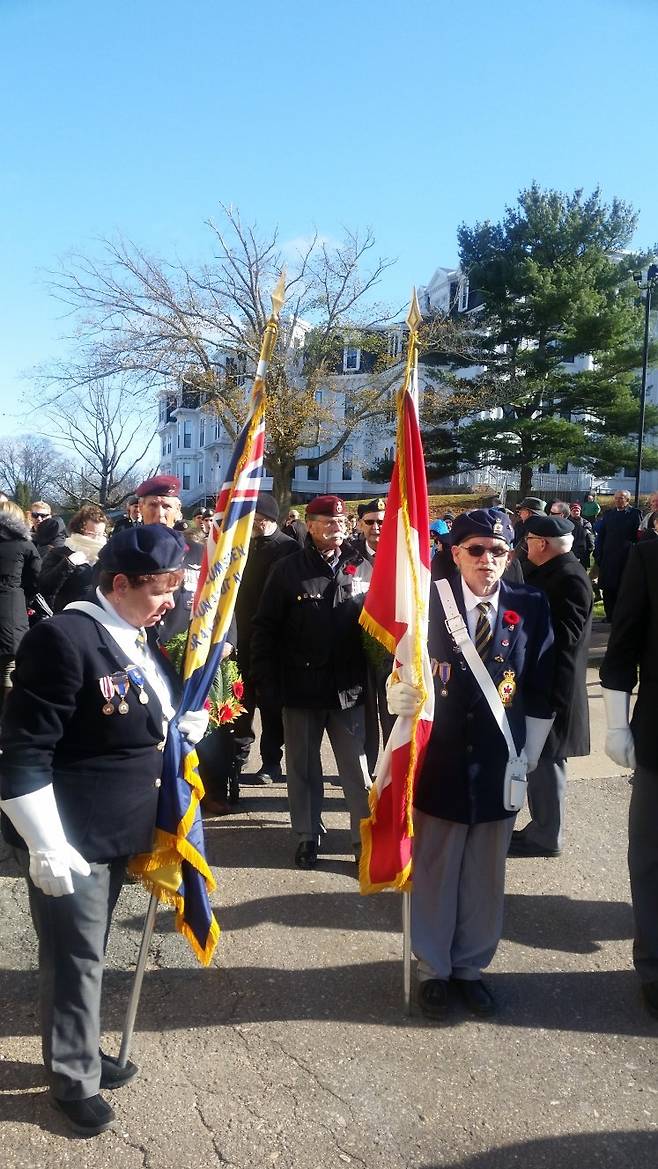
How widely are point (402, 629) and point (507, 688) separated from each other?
520 millimetres

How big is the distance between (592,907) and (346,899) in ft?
4.33

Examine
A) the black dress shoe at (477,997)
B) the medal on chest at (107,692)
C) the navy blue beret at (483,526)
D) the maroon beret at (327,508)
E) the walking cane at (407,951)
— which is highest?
Result: the maroon beret at (327,508)

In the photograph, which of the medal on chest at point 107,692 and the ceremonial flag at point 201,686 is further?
the ceremonial flag at point 201,686

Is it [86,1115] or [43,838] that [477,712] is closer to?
[43,838]

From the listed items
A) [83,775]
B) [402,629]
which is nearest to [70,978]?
[83,775]

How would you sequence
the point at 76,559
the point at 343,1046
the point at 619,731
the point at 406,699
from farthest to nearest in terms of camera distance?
Answer: 1. the point at 76,559
2. the point at 619,731
3. the point at 406,699
4. the point at 343,1046

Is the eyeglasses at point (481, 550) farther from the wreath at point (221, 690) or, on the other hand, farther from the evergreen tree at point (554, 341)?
the evergreen tree at point (554, 341)

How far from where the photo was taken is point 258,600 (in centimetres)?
677

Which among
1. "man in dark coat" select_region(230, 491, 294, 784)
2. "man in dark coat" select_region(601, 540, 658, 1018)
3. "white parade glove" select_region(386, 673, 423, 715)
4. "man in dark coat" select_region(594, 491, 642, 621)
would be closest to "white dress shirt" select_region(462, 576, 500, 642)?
"white parade glove" select_region(386, 673, 423, 715)

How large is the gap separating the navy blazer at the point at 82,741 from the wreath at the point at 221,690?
6.10 ft

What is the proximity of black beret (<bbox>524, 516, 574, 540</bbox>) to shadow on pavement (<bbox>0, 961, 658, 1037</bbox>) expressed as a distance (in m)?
2.44

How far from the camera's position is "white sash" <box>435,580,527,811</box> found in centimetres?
372

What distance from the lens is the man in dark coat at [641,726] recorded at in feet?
12.6

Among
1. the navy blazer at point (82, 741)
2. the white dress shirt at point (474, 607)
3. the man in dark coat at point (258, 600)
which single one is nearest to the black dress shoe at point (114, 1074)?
the navy blazer at point (82, 741)
